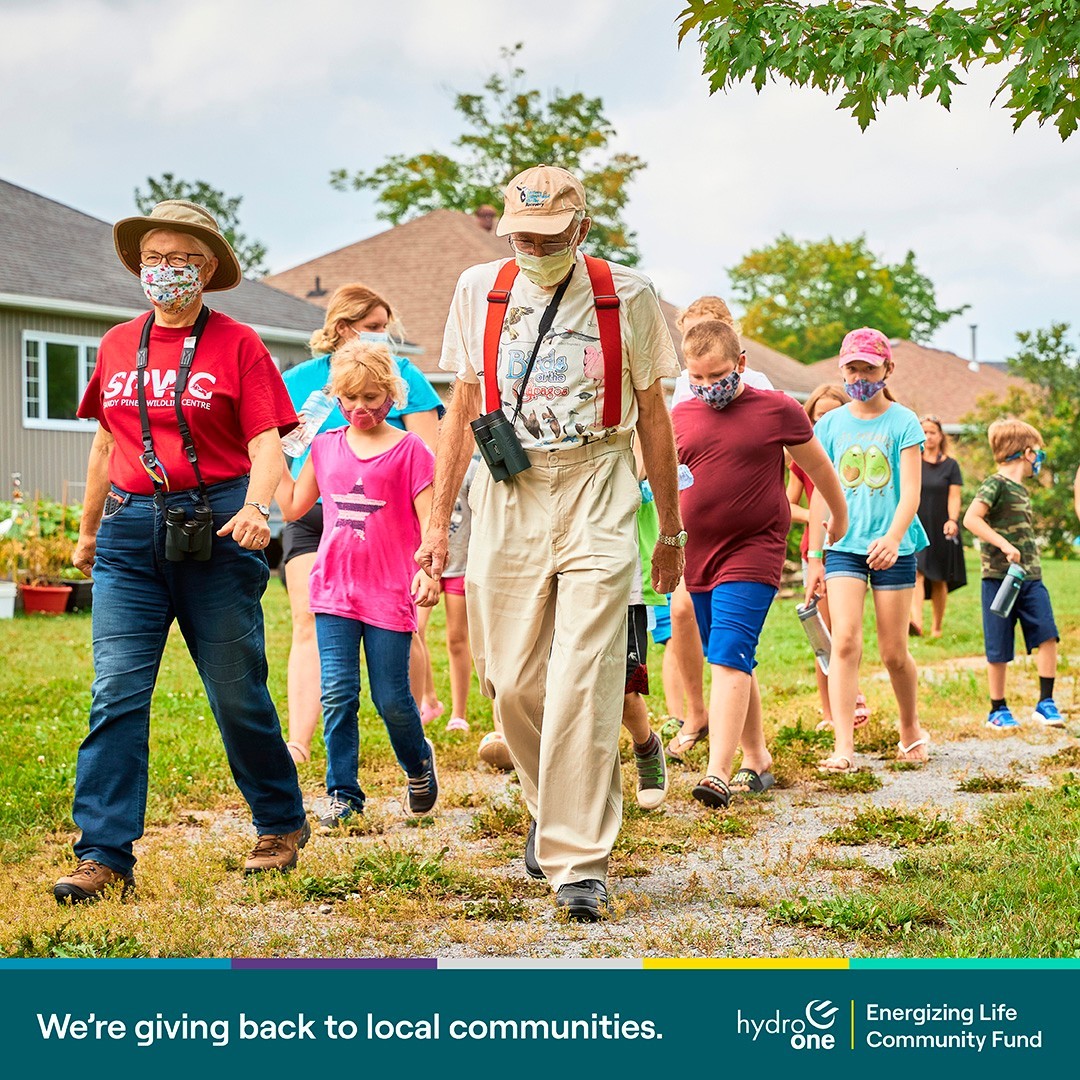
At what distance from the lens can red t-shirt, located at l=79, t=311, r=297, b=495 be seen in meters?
5.00

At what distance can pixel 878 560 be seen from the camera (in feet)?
24.3

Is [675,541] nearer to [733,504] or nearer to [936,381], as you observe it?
[733,504]

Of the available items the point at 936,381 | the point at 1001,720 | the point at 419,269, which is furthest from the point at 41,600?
the point at 936,381

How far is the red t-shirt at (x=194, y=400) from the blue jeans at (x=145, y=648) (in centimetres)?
9

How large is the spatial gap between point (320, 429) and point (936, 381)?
164ft

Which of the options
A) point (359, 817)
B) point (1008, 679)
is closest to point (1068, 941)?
point (359, 817)

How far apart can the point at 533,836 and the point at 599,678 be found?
84 centimetres

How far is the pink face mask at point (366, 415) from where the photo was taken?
6.48m

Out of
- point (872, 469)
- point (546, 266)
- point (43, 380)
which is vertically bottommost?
point (872, 469)

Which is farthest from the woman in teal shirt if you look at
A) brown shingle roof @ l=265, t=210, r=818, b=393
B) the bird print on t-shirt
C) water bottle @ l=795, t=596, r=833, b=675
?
brown shingle roof @ l=265, t=210, r=818, b=393

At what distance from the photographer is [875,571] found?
307 inches

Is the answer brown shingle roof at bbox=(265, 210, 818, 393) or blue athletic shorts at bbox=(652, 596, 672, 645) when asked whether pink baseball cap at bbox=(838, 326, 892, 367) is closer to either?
blue athletic shorts at bbox=(652, 596, 672, 645)

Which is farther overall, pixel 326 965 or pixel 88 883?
pixel 88 883

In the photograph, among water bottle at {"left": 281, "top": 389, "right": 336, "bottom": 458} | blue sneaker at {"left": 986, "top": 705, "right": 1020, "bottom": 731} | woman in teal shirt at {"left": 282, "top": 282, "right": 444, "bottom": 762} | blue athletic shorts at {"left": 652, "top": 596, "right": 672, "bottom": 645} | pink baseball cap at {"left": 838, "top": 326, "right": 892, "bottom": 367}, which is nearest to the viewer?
water bottle at {"left": 281, "top": 389, "right": 336, "bottom": 458}
